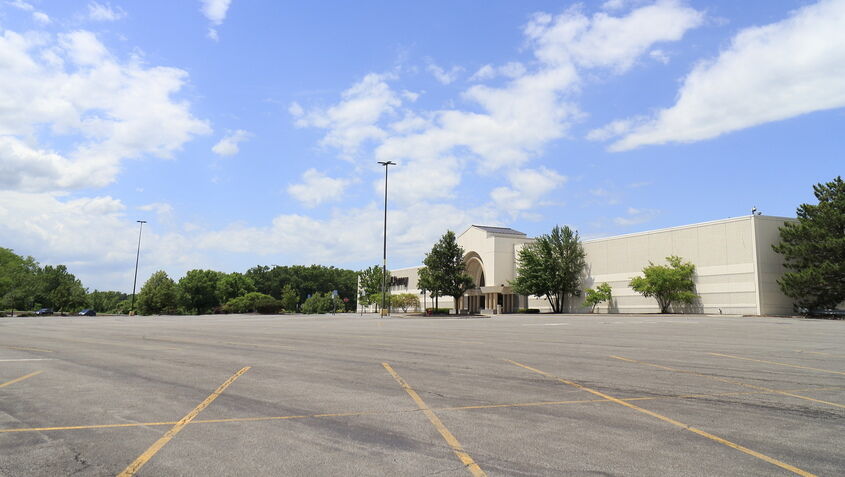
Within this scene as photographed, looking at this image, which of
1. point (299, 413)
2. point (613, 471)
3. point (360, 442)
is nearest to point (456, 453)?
point (360, 442)

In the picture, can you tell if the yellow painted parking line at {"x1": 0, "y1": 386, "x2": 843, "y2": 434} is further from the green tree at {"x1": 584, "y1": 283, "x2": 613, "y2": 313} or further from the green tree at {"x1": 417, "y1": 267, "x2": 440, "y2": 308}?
the green tree at {"x1": 417, "y1": 267, "x2": 440, "y2": 308}

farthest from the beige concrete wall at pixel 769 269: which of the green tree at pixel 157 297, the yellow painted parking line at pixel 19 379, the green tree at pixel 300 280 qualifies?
the green tree at pixel 300 280

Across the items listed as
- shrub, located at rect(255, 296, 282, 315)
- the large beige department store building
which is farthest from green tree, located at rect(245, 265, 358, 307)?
the large beige department store building

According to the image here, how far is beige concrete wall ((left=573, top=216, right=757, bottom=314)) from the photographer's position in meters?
46.5

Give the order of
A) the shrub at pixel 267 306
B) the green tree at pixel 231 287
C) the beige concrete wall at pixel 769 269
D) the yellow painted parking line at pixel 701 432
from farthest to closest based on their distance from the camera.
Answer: the green tree at pixel 231 287 < the shrub at pixel 267 306 < the beige concrete wall at pixel 769 269 < the yellow painted parking line at pixel 701 432

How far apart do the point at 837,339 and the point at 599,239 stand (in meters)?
43.4

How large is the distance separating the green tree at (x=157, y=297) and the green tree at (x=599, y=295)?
193 ft

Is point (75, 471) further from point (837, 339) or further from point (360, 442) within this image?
point (837, 339)

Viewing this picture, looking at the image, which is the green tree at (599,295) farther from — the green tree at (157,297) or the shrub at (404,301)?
the green tree at (157,297)

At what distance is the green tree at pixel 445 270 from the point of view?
61.3 metres

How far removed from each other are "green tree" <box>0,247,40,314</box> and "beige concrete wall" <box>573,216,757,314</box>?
84.2m

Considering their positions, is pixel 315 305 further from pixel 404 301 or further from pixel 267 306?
pixel 404 301

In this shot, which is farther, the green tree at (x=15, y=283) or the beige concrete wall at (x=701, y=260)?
the green tree at (x=15, y=283)

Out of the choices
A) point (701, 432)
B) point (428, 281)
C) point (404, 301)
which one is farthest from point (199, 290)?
point (701, 432)
